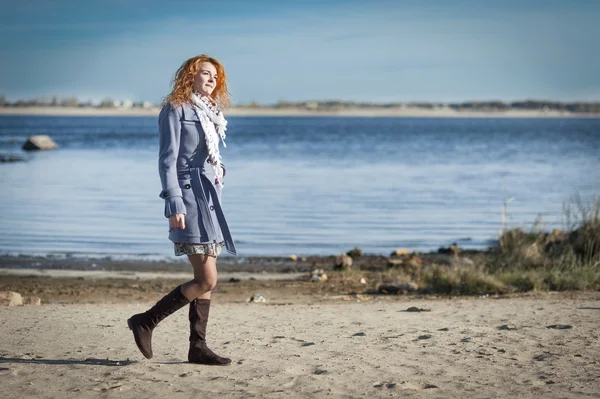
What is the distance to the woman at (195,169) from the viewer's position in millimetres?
5719

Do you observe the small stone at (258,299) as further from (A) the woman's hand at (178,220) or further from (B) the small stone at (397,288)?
(A) the woman's hand at (178,220)

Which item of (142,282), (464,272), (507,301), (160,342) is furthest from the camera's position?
(142,282)

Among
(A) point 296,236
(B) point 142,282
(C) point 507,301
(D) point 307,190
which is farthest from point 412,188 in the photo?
(C) point 507,301

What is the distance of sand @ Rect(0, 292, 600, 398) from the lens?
5727mm

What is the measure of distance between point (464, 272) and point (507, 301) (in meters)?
1.55

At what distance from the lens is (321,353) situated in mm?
6781

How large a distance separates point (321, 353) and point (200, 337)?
105 centimetres

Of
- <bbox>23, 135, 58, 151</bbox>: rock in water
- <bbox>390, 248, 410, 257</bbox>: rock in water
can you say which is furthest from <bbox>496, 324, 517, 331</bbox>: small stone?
<bbox>23, 135, 58, 151</bbox>: rock in water

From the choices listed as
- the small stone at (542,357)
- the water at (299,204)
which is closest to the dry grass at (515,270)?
the water at (299,204)

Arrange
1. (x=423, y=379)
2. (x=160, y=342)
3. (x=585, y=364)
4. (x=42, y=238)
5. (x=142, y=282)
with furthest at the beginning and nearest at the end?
(x=42, y=238), (x=142, y=282), (x=160, y=342), (x=585, y=364), (x=423, y=379)

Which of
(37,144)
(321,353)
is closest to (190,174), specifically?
(321,353)

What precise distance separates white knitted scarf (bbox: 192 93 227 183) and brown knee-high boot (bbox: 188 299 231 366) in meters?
0.90

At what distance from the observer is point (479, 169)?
43.6m

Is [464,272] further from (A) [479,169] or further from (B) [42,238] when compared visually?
(A) [479,169]
